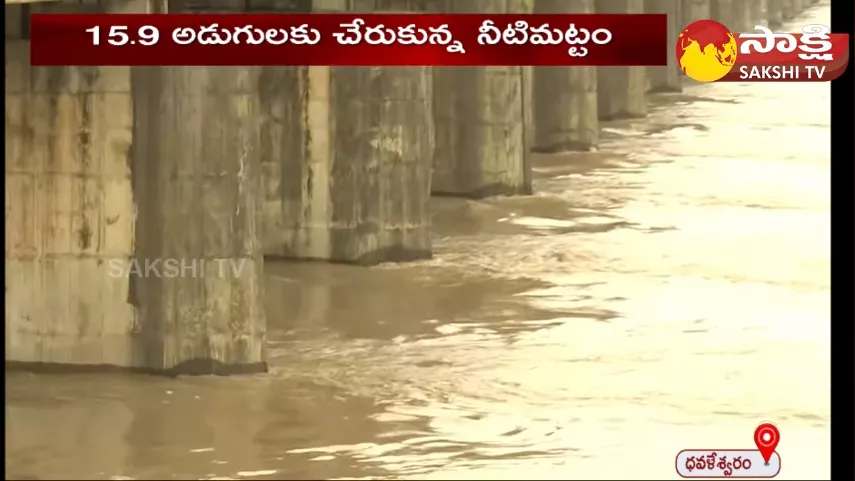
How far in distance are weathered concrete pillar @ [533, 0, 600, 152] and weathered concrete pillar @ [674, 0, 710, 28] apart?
338cm

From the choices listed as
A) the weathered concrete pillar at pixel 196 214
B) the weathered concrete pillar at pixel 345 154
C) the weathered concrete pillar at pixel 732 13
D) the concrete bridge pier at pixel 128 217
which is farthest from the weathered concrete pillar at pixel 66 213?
the weathered concrete pillar at pixel 732 13

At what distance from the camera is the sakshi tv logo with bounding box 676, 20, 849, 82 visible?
1223cm

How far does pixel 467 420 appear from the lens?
49.3 ft

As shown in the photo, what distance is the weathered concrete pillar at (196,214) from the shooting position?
15672 millimetres

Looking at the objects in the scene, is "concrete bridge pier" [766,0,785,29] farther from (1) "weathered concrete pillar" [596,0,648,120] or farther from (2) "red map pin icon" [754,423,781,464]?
(2) "red map pin icon" [754,423,781,464]

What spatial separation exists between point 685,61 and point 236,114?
5.28 meters

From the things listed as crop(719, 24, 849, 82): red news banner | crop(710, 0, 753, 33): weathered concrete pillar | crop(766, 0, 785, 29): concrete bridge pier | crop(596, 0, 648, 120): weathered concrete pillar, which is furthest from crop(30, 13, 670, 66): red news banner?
crop(596, 0, 648, 120): weathered concrete pillar

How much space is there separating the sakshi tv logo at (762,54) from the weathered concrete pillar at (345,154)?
32.6ft

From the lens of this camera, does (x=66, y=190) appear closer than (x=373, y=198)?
Yes

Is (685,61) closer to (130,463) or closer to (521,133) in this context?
(130,463)

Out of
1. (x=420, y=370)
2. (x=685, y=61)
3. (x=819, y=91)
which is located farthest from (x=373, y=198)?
(x=819, y=91)

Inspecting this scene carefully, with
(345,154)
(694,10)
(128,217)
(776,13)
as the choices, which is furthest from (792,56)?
(694,10)

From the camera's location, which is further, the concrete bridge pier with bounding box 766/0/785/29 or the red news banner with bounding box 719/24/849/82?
the concrete bridge pier with bounding box 766/0/785/29

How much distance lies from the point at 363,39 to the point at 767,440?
4.35 meters
